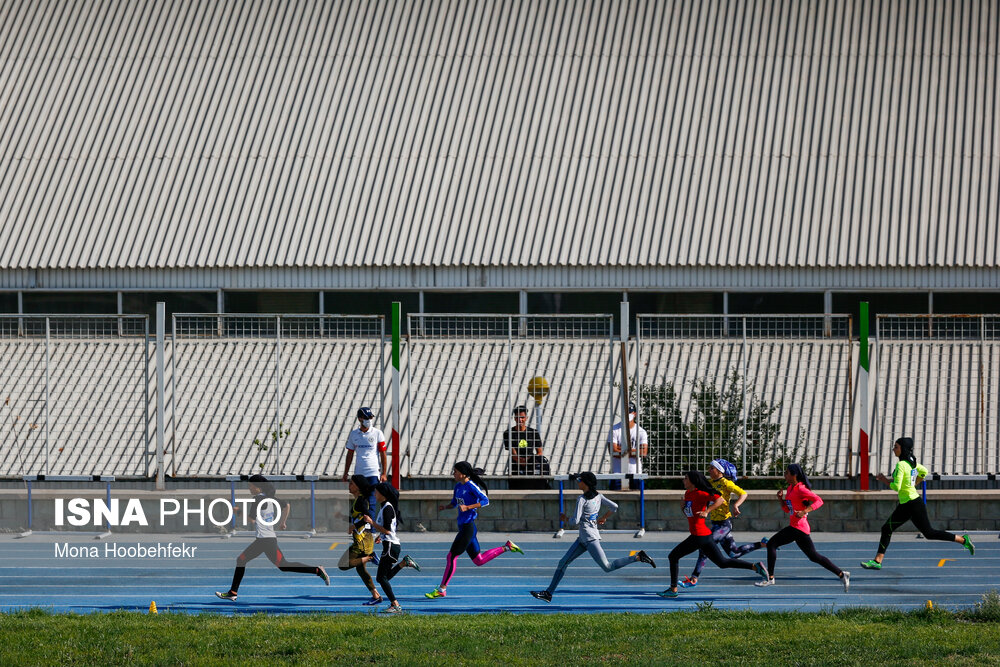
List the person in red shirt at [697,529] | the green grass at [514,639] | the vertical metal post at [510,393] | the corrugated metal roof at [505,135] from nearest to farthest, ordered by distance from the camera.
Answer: the green grass at [514,639] < the person in red shirt at [697,529] < the vertical metal post at [510,393] < the corrugated metal roof at [505,135]

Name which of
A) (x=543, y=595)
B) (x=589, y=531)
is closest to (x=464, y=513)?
(x=543, y=595)

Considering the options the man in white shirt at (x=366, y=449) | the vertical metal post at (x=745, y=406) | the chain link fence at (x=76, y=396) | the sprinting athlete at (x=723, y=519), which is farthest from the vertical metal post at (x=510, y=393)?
the chain link fence at (x=76, y=396)

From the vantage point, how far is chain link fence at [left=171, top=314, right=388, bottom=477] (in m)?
19.2

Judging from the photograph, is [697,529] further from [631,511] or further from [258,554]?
[631,511]

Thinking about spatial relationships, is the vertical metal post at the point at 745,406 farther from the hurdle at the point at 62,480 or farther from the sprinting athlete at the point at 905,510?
the hurdle at the point at 62,480

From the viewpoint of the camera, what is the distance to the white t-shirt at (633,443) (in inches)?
731

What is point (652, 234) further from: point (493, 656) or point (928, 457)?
point (493, 656)

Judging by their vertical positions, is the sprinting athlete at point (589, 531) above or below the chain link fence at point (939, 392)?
below

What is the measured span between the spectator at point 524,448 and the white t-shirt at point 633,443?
103 centimetres

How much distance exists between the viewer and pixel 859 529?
60.7 feet

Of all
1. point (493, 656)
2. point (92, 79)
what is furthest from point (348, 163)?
point (493, 656)

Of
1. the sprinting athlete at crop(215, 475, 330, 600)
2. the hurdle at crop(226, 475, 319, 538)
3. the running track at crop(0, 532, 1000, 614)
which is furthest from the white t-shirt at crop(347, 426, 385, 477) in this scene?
the sprinting athlete at crop(215, 475, 330, 600)

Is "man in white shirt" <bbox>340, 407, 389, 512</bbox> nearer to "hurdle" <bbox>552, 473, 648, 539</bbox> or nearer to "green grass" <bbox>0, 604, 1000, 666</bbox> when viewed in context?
"hurdle" <bbox>552, 473, 648, 539</bbox>

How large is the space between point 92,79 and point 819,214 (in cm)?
1540
